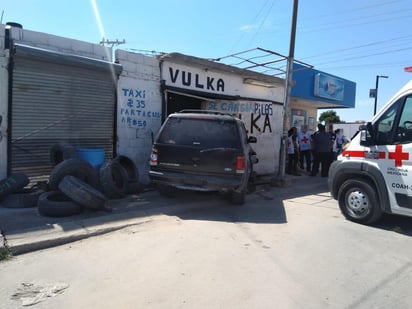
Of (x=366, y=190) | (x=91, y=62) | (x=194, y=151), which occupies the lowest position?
(x=366, y=190)

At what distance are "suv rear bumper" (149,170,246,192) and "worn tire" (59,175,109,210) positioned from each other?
1463mm

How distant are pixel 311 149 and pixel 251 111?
10.8 feet

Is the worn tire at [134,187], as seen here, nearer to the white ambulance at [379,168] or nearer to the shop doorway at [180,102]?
the shop doorway at [180,102]

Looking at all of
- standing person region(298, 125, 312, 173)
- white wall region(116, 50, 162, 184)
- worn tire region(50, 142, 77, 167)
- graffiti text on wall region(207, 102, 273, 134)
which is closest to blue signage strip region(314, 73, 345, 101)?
standing person region(298, 125, 312, 173)

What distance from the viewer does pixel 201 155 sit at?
24.0 ft

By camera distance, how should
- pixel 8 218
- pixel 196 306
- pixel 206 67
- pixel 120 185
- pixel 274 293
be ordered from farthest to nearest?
pixel 206 67
pixel 120 185
pixel 8 218
pixel 274 293
pixel 196 306

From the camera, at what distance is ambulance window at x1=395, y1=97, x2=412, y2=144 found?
5.98m

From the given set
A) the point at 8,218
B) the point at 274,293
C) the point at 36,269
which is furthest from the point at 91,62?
the point at 274,293

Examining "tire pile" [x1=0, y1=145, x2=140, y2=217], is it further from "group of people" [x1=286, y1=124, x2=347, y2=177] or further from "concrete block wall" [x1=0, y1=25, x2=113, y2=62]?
"group of people" [x1=286, y1=124, x2=347, y2=177]

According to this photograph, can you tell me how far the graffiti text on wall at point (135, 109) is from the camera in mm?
9478

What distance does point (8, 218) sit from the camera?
19.6ft

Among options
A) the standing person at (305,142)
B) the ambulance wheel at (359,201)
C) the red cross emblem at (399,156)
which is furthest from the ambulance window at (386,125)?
the standing person at (305,142)

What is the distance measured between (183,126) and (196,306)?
15.3 ft

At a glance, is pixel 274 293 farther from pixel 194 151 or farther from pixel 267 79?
pixel 267 79
